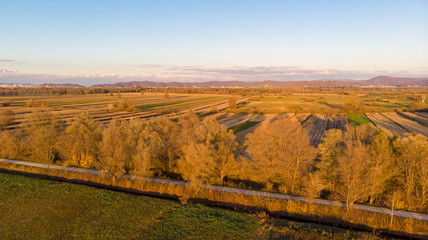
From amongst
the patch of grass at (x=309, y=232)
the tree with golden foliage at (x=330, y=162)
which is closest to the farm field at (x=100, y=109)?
the patch of grass at (x=309, y=232)

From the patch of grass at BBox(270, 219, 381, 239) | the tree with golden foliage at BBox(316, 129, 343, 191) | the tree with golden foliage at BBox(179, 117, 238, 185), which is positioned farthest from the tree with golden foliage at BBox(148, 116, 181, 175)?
the tree with golden foliage at BBox(316, 129, 343, 191)

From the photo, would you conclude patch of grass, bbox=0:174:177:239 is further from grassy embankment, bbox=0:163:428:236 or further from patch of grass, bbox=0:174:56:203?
grassy embankment, bbox=0:163:428:236

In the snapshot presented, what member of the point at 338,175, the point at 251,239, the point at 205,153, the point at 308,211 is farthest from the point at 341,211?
the point at 205,153

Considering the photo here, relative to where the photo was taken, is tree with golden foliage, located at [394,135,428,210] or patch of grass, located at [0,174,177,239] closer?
patch of grass, located at [0,174,177,239]

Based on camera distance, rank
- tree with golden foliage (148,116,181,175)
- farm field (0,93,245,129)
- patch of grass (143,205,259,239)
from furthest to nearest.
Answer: farm field (0,93,245,129)
tree with golden foliage (148,116,181,175)
patch of grass (143,205,259,239)

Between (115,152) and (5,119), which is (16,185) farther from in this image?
(5,119)

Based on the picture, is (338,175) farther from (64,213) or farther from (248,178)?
(64,213)

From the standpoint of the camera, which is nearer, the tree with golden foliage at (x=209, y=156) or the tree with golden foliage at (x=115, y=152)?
the tree with golden foliage at (x=209, y=156)

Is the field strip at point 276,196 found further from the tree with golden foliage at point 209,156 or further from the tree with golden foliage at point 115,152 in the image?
the tree with golden foliage at point 115,152
